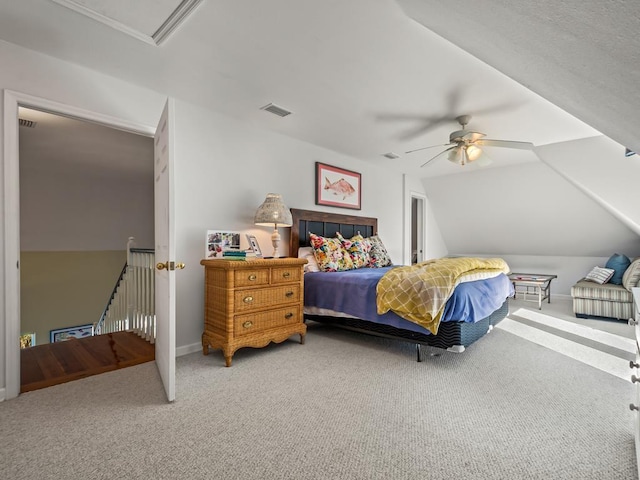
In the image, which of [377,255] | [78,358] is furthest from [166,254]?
[377,255]

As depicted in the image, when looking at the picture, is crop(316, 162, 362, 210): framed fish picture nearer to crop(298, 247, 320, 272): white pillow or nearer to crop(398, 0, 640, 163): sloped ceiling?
crop(298, 247, 320, 272): white pillow

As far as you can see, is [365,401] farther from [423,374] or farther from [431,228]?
[431,228]

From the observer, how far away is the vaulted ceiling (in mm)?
903

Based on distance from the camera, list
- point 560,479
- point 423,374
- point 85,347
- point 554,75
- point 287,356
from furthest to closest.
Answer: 1. point 85,347
2. point 287,356
3. point 423,374
4. point 560,479
5. point 554,75

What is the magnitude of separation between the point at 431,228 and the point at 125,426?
20.8 feet

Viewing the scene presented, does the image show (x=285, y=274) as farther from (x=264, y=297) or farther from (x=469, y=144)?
(x=469, y=144)

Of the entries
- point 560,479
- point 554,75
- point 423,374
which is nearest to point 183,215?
point 423,374

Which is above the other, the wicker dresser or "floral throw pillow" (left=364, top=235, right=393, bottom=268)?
"floral throw pillow" (left=364, top=235, right=393, bottom=268)

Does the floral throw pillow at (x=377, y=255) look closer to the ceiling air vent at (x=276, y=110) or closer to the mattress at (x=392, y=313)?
the mattress at (x=392, y=313)

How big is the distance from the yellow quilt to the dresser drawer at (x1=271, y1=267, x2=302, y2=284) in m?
0.81

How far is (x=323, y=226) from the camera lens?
14.2 ft

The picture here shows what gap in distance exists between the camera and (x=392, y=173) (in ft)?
18.8

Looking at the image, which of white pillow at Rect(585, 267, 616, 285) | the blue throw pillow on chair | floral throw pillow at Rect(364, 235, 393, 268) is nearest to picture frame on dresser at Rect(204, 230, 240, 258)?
floral throw pillow at Rect(364, 235, 393, 268)

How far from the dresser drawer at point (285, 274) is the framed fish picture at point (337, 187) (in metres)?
1.40
